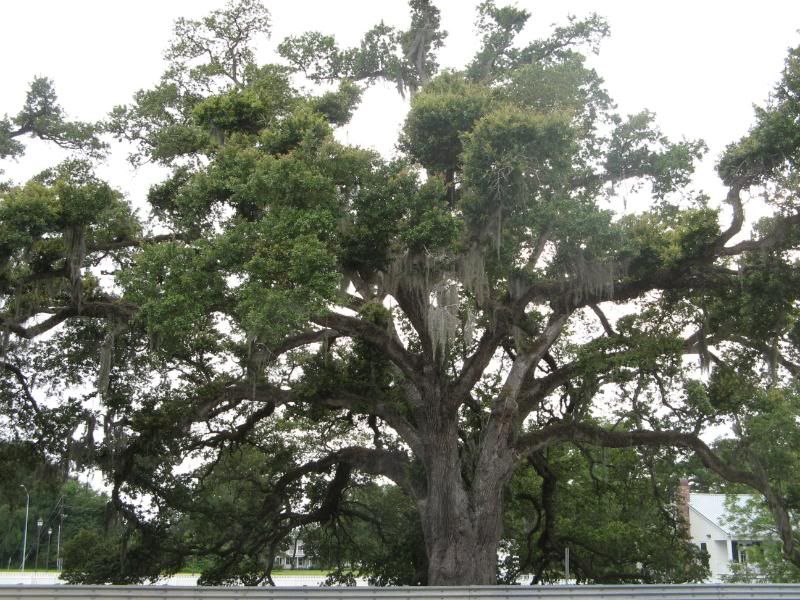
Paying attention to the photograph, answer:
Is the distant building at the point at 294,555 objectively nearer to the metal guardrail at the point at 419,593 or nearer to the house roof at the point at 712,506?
the metal guardrail at the point at 419,593

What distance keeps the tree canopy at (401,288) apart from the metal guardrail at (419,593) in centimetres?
388

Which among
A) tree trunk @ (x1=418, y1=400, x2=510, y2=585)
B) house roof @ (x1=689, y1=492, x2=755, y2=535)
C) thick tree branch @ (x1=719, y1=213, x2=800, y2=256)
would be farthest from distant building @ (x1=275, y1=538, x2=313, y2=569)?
house roof @ (x1=689, y1=492, x2=755, y2=535)

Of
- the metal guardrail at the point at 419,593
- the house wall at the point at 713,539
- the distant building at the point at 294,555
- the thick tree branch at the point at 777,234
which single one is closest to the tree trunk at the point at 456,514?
the metal guardrail at the point at 419,593

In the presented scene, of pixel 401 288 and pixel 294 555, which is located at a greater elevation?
pixel 401 288

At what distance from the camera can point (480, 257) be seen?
14.7 meters

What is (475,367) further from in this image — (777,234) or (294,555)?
(294,555)

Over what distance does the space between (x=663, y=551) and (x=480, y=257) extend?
36.7ft

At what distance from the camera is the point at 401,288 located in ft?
50.7

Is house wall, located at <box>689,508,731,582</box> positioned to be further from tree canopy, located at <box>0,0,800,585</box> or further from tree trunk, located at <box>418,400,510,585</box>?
tree trunk, located at <box>418,400,510,585</box>

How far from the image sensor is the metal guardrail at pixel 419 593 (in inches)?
411

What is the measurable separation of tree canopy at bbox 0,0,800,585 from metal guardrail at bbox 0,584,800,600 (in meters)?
3.88

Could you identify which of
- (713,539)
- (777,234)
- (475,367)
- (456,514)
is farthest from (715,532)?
(777,234)

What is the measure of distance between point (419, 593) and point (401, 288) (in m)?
6.09

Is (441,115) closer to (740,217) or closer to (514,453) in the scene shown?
(740,217)
